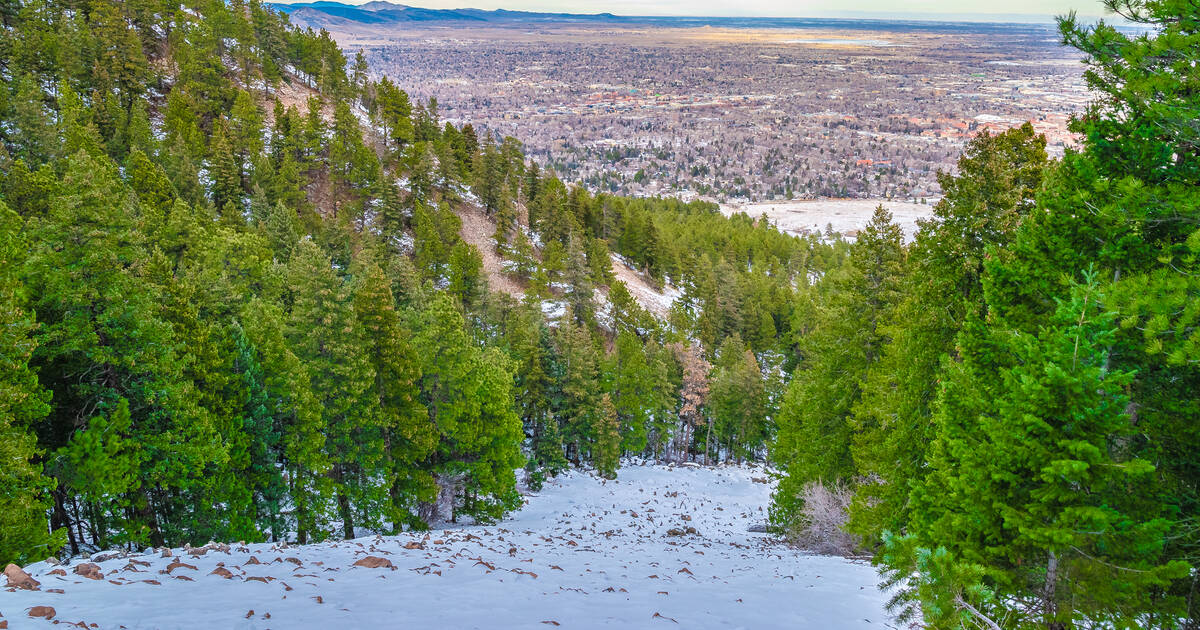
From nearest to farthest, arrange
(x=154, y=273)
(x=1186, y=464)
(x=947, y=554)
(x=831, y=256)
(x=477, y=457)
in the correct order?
(x=947, y=554) → (x=1186, y=464) → (x=154, y=273) → (x=477, y=457) → (x=831, y=256)

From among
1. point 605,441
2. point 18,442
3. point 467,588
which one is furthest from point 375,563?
point 605,441

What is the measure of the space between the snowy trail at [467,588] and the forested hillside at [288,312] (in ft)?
16.2

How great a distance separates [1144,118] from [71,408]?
78.9ft

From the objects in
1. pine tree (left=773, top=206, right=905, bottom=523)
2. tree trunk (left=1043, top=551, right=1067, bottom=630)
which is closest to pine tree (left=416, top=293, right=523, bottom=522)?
pine tree (left=773, top=206, right=905, bottom=523)

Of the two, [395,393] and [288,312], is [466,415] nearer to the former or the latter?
[395,393]

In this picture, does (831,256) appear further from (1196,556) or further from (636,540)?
(1196,556)

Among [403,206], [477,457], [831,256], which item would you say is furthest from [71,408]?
[831,256]

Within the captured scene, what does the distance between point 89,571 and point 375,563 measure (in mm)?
4883

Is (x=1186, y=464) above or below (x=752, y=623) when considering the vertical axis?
above

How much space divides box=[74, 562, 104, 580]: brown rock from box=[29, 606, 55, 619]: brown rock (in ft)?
7.43

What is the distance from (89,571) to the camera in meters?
10.4

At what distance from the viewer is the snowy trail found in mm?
9219

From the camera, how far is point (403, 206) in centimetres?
6919

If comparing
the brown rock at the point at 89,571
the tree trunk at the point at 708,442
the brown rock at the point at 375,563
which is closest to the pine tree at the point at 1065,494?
the brown rock at the point at 375,563
